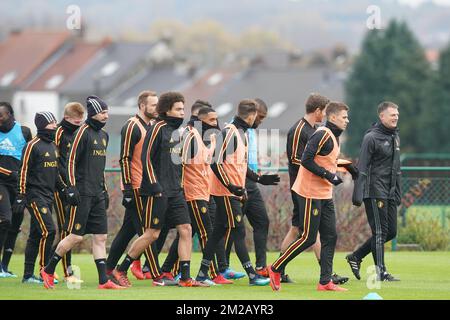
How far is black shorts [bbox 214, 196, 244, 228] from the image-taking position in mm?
15211

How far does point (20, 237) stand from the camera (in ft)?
70.1

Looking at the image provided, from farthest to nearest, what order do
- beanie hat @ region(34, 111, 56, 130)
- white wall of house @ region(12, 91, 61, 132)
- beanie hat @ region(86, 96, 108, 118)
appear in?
white wall of house @ region(12, 91, 61, 132), beanie hat @ region(34, 111, 56, 130), beanie hat @ region(86, 96, 108, 118)

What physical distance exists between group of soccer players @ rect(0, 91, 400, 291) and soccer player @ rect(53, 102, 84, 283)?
1 cm

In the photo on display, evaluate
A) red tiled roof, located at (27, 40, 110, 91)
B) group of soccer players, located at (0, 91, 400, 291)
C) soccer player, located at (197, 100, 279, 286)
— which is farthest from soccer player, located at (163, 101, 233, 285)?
red tiled roof, located at (27, 40, 110, 91)

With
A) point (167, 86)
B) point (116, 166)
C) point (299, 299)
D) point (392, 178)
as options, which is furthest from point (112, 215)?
point (167, 86)

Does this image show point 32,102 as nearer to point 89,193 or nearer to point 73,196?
point 89,193

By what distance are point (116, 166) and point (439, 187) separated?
18.6 feet

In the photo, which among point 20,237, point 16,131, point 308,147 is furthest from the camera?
point 20,237

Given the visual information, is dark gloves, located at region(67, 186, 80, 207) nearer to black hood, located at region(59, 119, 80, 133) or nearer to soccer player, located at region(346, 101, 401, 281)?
black hood, located at region(59, 119, 80, 133)

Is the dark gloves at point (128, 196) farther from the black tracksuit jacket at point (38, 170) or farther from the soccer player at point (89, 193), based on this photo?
the black tracksuit jacket at point (38, 170)

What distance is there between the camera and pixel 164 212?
47.9ft

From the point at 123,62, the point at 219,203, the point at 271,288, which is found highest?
the point at 123,62

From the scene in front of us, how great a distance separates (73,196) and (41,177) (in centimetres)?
109
